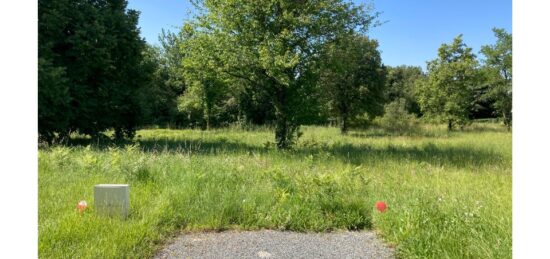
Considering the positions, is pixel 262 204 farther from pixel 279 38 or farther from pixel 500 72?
pixel 500 72

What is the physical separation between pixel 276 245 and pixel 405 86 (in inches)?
1529

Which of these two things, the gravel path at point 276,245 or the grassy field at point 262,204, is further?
the gravel path at point 276,245

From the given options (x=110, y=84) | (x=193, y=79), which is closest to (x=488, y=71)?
(x=193, y=79)

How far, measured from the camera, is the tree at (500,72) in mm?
27484

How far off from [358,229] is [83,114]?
12.5m

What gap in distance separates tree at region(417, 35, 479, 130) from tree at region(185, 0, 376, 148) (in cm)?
1552

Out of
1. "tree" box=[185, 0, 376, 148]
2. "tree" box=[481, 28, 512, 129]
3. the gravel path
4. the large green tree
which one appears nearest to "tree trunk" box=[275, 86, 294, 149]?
"tree" box=[185, 0, 376, 148]

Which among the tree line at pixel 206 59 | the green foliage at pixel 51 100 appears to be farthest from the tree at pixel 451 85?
the green foliage at pixel 51 100

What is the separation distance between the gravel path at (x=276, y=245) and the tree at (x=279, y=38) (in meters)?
7.08

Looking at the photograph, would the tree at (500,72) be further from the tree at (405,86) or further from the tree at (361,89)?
the tree at (361,89)

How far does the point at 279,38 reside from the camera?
11.5 meters

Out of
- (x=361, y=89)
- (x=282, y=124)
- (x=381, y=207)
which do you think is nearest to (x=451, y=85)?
(x=361, y=89)

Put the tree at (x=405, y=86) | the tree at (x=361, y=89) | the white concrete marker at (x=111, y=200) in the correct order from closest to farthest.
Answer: the white concrete marker at (x=111, y=200) → the tree at (x=361, y=89) → the tree at (x=405, y=86)

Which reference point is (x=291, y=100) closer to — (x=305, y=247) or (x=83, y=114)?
(x=83, y=114)
